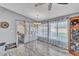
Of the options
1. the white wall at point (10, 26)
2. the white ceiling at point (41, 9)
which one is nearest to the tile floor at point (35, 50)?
the white wall at point (10, 26)

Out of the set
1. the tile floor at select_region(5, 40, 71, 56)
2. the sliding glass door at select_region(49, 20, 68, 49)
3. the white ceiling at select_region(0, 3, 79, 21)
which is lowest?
the tile floor at select_region(5, 40, 71, 56)

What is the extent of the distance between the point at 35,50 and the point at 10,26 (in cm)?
68

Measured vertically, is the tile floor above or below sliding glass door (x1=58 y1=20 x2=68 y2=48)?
below

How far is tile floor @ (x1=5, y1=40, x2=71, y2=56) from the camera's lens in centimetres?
200

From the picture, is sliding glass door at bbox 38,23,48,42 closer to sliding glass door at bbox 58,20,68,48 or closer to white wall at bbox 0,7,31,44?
sliding glass door at bbox 58,20,68,48

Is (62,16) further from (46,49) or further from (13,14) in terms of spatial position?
(13,14)

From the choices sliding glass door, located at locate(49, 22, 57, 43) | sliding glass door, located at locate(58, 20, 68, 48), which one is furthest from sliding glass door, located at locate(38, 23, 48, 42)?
sliding glass door, located at locate(58, 20, 68, 48)

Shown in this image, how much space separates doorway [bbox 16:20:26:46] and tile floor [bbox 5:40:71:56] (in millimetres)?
112

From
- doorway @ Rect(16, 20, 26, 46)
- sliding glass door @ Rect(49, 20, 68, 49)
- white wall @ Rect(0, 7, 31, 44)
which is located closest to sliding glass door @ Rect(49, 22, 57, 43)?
sliding glass door @ Rect(49, 20, 68, 49)

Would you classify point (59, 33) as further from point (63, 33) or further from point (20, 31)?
point (20, 31)

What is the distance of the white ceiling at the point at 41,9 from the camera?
195cm

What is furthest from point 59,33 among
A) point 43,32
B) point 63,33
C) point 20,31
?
point 20,31

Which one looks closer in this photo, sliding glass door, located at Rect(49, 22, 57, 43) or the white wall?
the white wall

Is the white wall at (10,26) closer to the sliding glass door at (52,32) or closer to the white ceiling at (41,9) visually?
the white ceiling at (41,9)
